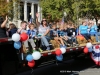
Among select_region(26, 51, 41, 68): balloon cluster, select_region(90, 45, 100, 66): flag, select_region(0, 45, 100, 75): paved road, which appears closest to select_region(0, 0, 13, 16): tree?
Answer: select_region(0, 45, 100, 75): paved road

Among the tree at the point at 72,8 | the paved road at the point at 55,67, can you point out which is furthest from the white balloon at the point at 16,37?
the tree at the point at 72,8

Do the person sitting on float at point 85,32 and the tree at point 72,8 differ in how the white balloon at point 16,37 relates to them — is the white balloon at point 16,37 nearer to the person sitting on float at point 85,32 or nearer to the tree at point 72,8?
the person sitting on float at point 85,32

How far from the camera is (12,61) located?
6.98m

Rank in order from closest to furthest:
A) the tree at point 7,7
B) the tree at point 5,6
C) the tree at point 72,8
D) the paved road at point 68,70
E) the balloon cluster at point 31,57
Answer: the balloon cluster at point 31,57 → the paved road at point 68,70 → the tree at point 7,7 → the tree at point 5,6 → the tree at point 72,8

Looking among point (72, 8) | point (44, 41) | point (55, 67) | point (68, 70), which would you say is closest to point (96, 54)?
point (68, 70)

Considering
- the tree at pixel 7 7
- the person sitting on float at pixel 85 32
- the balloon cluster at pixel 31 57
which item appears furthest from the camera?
the tree at pixel 7 7

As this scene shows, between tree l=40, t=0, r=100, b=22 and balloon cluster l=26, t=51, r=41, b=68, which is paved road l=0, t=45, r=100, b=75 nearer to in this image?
balloon cluster l=26, t=51, r=41, b=68

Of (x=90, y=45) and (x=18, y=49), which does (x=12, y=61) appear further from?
(x=90, y=45)

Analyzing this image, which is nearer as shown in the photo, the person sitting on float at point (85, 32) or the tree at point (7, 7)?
the person sitting on float at point (85, 32)

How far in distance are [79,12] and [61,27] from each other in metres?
25.8

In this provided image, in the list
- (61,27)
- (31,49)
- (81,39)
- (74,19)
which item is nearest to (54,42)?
(31,49)

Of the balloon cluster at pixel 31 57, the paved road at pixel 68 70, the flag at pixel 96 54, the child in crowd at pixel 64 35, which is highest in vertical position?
the child in crowd at pixel 64 35

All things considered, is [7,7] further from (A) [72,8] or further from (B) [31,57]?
(B) [31,57]

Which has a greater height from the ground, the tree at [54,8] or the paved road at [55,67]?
the tree at [54,8]
